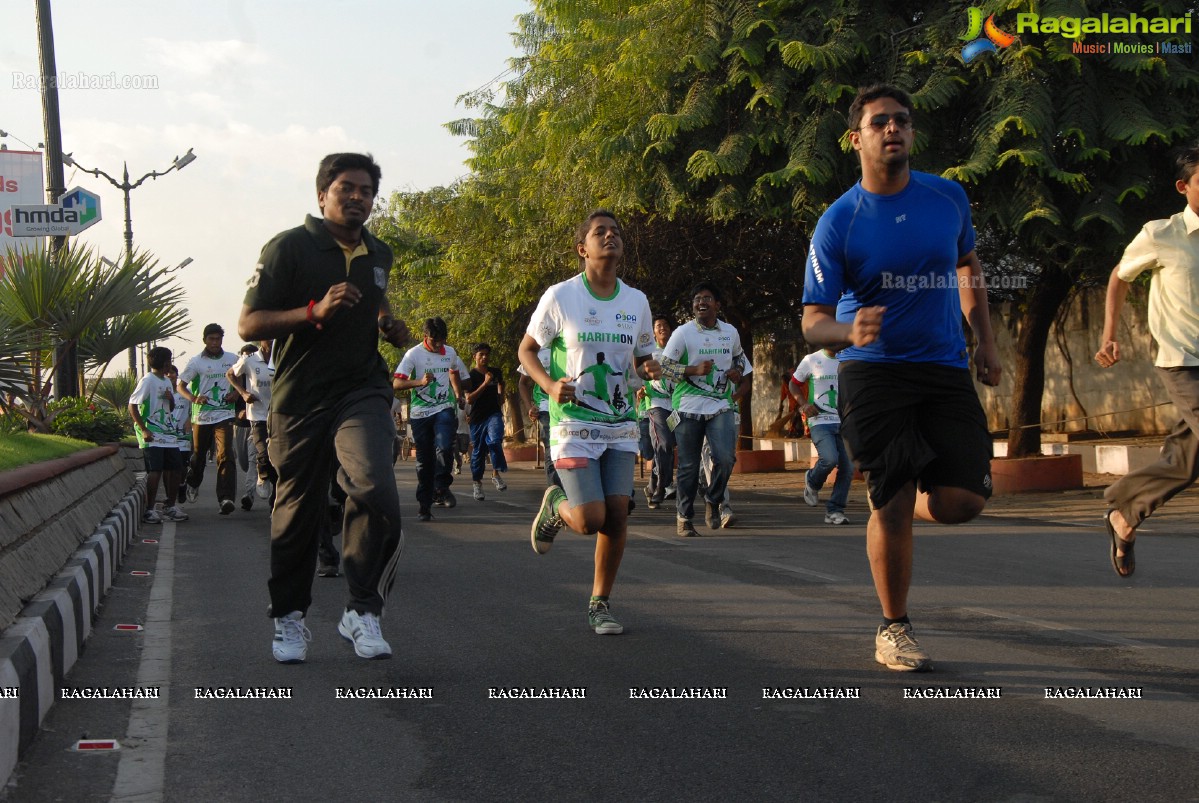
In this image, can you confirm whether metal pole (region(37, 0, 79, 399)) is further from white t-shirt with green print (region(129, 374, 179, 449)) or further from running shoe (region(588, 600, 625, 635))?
running shoe (region(588, 600, 625, 635))

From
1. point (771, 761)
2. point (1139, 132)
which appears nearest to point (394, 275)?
point (1139, 132)

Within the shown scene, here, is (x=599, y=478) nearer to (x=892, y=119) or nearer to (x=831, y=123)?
(x=892, y=119)

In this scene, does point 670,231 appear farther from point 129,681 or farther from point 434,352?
point 129,681

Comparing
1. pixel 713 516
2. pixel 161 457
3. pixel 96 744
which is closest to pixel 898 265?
pixel 96 744

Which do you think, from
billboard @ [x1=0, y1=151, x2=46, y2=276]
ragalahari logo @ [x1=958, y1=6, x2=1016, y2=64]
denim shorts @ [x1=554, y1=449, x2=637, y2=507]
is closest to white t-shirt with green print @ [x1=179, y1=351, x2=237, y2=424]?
ragalahari logo @ [x1=958, y1=6, x2=1016, y2=64]

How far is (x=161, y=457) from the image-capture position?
45.2 feet

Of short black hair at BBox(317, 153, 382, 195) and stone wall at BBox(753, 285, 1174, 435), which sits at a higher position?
short black hair at BBox(317, 153, 382, 195)

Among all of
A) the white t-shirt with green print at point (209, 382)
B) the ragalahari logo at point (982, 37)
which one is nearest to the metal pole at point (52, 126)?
the white t-shirt with green print at point (209, 382)

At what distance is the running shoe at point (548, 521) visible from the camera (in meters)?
6.34

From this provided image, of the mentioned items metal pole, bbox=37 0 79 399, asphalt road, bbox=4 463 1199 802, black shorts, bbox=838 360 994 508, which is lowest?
asphalt road, bbox=4 463 1199 802

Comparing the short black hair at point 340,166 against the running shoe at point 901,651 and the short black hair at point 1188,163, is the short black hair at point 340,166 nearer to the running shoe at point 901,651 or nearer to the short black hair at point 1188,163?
the running shoe at point 901,651

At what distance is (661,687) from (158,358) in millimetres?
10363

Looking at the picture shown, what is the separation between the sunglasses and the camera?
4957mm

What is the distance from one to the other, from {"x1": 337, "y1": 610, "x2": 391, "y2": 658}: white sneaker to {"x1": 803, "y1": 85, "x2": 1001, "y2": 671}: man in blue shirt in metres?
2.01
